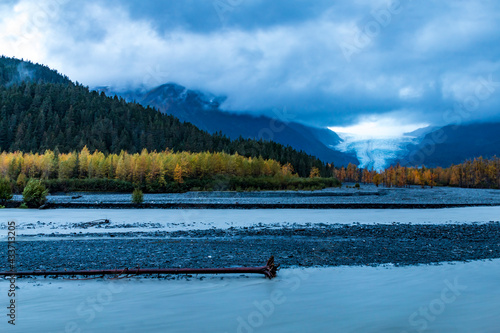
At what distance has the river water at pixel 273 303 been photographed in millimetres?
9773

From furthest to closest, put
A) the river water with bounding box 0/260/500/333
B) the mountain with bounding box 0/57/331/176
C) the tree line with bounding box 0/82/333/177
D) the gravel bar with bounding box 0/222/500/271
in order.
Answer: the mountain with bounding box 0/57/331/176
the tree line with bounding box 0/82/333/177
the gravel bar with bounding box 0/222/500/271
the river water with bounding box 0/260/500/333

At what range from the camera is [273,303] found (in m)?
11.4

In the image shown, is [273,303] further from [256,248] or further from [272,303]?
[256,248]

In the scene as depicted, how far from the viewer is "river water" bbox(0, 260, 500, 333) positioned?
977 centimetres

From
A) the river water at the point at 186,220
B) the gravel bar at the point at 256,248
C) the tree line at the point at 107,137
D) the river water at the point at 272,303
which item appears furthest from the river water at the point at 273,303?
the tree line at the point at 107,137

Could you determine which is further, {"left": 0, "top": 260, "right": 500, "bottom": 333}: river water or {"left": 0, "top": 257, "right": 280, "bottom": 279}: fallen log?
{"left": 0, "top": 257, "right": 280, "bottom": 279}: fallen log

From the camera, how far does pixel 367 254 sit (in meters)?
17.9

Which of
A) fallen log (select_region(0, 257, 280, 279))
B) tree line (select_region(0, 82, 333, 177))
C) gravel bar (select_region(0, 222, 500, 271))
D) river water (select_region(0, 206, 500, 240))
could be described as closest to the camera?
fallen log (select_region(0, 257, 280, 279))

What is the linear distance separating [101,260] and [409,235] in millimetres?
17570

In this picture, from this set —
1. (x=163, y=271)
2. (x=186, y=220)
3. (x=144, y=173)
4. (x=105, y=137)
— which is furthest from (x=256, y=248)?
(x=105, y=137)

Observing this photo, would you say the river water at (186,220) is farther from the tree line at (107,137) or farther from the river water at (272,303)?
the tree line at (107,137)

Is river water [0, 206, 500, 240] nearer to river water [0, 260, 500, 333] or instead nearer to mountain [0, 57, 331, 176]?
river water [0, 260, 500, 333]

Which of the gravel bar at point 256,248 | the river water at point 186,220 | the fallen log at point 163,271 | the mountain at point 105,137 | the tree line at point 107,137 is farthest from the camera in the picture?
the mountain at point 105,137

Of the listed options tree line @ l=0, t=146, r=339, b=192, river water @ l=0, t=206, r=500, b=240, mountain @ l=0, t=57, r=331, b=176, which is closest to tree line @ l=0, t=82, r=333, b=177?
mountain @ l=0, t=57, r=331, b=176
